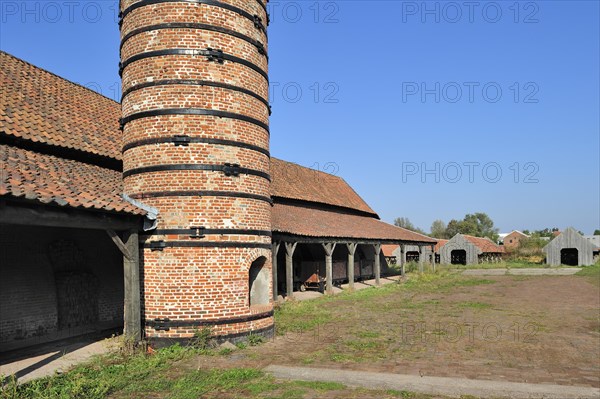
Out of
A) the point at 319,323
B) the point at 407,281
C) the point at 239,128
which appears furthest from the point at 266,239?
the point at 407,281

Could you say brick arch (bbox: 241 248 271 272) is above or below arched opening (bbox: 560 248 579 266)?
above

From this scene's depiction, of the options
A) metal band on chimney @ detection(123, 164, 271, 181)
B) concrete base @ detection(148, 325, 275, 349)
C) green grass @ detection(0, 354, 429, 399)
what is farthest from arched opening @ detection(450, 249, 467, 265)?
green grass @ detection(0, 354, 429, 399)

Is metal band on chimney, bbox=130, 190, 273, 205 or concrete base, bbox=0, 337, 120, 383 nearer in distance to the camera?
concrete base, bbox=0, 337, 120, 383

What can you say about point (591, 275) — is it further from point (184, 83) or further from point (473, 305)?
point (184, 83)

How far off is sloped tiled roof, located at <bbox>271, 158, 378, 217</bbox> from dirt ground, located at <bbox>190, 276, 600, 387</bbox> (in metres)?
8.50

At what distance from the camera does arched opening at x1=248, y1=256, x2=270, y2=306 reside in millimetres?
10867

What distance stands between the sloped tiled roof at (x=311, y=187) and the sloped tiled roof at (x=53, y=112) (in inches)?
354

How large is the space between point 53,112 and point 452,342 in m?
11.8

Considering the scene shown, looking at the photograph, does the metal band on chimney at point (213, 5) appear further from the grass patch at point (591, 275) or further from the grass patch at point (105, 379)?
the grass patch at point (591, 275)

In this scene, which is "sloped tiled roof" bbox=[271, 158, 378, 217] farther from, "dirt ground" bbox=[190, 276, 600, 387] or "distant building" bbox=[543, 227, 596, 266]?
"distant building" bbox=[543, 227, 596, 266]

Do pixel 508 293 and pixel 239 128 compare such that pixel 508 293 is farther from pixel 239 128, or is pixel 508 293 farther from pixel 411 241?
pixel 239 128

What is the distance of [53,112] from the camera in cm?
1242

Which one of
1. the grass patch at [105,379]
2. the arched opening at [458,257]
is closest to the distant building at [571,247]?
the arched opening at [458,257]

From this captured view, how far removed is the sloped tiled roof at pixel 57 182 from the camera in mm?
7242
